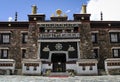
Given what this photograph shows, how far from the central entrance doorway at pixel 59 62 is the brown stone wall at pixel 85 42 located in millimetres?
3075

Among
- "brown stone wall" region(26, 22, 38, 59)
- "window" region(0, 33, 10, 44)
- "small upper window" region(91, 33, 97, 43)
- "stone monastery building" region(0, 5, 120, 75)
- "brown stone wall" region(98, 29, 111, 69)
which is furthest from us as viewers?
"window" region(0, 33, 10, 44)

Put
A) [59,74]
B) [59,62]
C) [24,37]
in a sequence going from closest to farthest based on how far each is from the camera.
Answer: [59,74]
[59,62]
[24,37]

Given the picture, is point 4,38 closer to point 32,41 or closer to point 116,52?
point 32,41

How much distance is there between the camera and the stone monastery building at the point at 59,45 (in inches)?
1545

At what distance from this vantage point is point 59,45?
1649 inches

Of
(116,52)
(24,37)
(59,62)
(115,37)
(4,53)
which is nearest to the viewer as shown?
(59,62)

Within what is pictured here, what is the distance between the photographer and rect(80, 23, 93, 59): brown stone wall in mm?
41531

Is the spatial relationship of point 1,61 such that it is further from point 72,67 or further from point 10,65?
point 72,67

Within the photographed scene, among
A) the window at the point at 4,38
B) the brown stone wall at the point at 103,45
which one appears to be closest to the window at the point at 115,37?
the brown stone wall at the point at 103,45

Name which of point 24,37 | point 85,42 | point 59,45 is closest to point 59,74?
point 59,45

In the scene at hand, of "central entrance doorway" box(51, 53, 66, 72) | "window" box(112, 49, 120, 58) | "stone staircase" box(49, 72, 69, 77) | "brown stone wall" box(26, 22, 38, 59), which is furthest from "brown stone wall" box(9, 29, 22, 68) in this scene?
"window" box(112, 49, 120, 58)

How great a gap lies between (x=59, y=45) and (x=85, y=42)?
4176 mm

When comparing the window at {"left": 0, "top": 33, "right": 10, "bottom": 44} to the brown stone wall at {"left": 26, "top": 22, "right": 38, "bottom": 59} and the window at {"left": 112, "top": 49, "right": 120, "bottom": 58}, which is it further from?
the window at {"left": 112, "top": 49, "right": 120, "bottom": 58}

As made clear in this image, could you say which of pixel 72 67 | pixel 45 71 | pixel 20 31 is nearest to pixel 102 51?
pixel 72 67
